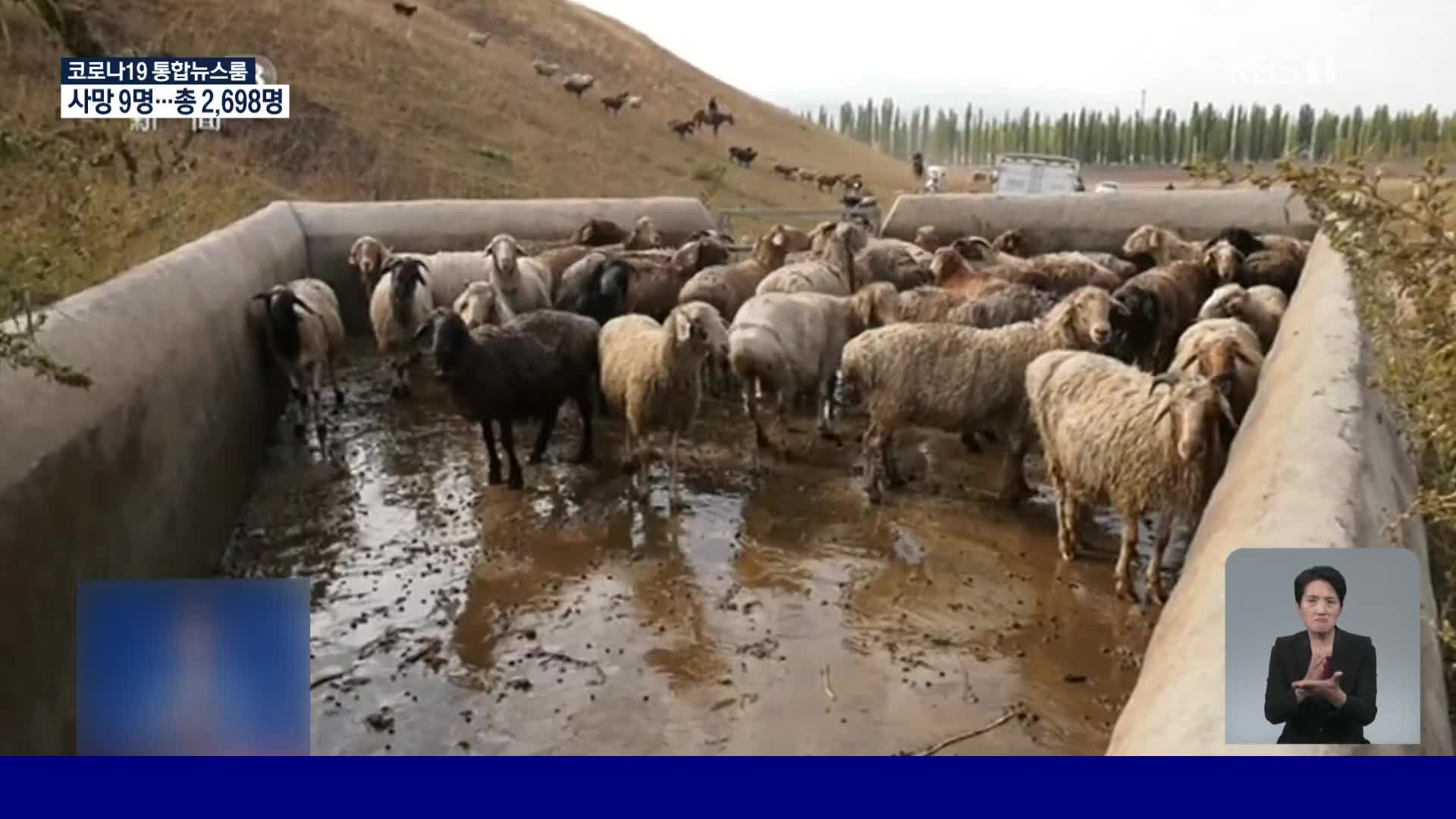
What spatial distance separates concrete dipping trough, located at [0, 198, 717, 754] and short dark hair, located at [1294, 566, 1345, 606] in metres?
3.79

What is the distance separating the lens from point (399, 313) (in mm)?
10953

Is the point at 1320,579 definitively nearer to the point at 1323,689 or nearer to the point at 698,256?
the point at 1323,689

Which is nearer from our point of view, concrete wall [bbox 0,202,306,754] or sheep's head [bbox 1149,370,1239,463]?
concrete wall [bbox 0,202,306,754]

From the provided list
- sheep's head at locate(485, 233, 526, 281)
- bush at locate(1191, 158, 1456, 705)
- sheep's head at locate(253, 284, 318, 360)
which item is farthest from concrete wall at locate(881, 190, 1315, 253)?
bush at locate(1191, 158, 1456, 705)

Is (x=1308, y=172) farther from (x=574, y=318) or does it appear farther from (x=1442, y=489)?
(x=574, y=318)

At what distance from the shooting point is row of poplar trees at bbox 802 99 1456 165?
3809 millimetres

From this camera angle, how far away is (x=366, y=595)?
6500mm

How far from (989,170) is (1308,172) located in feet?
64.9

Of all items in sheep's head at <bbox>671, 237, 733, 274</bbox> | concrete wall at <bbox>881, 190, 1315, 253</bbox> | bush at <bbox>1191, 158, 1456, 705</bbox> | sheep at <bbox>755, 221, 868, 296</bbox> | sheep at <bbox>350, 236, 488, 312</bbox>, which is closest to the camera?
bush at <bbox>1191, 158, 1456, 705</bbox>

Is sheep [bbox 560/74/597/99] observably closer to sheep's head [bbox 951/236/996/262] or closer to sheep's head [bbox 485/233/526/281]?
sheep's head [bbox 951/236/996/262]

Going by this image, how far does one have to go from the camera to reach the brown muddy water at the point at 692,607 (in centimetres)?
513

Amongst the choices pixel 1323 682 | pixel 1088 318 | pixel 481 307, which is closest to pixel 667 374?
pixel 481 307

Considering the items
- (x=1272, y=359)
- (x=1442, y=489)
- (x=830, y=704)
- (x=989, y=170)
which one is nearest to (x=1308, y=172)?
(x=1442, y=489)

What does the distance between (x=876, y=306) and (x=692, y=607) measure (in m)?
4.14
